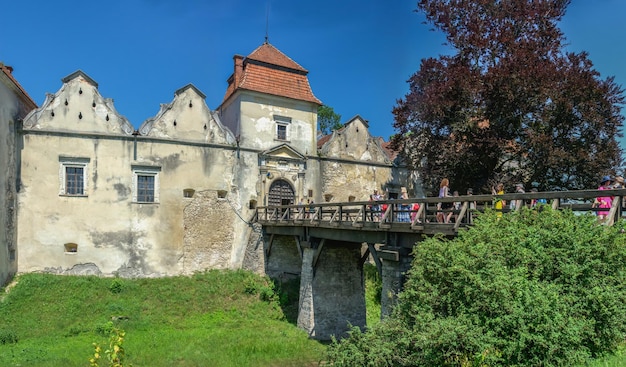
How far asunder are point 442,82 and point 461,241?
1215 cm

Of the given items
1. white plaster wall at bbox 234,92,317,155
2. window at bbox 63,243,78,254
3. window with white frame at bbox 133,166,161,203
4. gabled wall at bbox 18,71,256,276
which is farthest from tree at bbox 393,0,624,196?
window at bbox 63,243,78,254

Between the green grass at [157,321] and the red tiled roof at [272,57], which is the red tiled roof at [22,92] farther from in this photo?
the red tiled roof at [272,57]

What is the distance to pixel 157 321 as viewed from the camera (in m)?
14.6

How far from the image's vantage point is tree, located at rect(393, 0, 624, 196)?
608 inches

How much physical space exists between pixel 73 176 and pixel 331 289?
11502 mm

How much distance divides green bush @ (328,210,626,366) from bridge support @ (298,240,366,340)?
786cm

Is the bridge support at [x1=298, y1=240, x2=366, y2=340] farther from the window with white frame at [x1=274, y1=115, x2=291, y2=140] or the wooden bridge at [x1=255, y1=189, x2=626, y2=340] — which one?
the window with white frame at [x1=274, y1=115, x2=291, y2=140]

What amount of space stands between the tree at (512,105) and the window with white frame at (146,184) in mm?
11761

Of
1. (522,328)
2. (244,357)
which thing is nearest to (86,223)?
(244,357)

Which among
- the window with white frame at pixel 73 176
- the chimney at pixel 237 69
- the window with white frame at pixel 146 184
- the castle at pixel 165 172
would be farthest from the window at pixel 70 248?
the chimney at pixel 237 69

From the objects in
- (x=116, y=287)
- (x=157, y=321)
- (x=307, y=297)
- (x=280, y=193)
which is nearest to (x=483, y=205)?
(x=307, y=297)

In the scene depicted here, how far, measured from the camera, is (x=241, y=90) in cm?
1984

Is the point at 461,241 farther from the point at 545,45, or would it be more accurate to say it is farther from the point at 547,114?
the point at 545,45

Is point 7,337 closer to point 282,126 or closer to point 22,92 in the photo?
point 22,92
